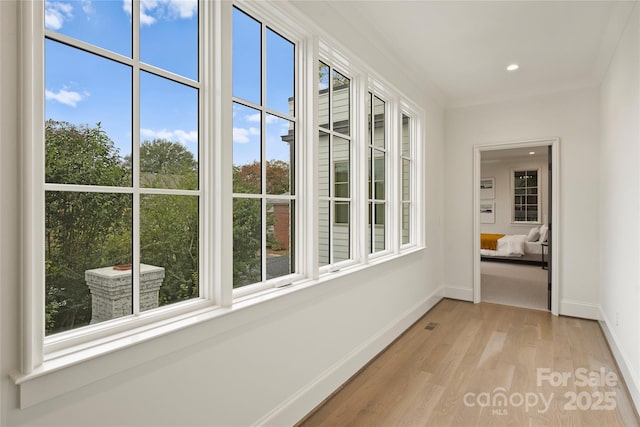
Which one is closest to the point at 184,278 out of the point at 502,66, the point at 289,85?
the point at 289,85

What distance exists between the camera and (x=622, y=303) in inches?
106

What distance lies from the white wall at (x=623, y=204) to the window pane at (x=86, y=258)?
2.84 m

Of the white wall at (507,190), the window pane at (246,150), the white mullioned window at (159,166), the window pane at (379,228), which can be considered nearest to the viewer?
the white mullioned window at (159,166)

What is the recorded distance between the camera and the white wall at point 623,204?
90.0 inches

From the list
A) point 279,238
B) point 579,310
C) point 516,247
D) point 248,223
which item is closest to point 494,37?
point 279,238

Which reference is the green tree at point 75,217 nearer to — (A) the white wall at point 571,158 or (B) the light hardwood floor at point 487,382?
(B) the light hardwood floor at point 487,382

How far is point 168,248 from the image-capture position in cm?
151

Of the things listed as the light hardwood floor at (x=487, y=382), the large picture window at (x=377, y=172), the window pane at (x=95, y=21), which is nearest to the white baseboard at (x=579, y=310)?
the light hardwood floor at (x=487, y=382)

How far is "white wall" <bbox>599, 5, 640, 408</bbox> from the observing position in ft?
7.50

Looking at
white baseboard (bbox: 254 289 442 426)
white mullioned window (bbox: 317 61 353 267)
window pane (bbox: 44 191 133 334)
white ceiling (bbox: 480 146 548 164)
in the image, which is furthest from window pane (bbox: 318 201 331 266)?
white ceiling (bbox: 480 146 548 164)

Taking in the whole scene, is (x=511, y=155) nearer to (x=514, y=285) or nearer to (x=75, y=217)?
(x=514, y=285)

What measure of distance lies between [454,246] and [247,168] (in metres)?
3.69

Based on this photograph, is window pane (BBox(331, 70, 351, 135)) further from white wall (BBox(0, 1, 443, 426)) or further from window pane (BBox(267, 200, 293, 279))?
window pane (BBox(267, 200, 293, 279))

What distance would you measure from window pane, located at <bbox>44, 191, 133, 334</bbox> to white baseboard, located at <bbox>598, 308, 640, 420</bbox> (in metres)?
2.93
